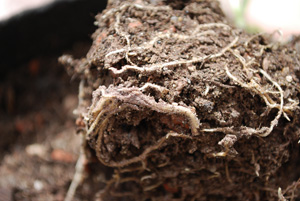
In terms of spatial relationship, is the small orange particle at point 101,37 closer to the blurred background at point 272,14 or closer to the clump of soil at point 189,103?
the clump of soil at point 189,103

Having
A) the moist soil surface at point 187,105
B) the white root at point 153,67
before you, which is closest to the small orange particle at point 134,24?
the moist soil surface at point 187,105

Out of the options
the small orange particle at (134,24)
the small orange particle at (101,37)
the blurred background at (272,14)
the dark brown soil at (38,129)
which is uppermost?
the small orange particle at (134,24)

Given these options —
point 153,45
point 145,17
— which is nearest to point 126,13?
point 145,17

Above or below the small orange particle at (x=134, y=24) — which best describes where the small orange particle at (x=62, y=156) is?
below

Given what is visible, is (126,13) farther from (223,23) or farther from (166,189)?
(166,189)

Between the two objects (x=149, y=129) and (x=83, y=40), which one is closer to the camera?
(x=149, y=129)

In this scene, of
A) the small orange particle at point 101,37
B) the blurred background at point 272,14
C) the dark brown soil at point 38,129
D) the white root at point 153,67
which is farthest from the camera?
the blurred background at point 272,14

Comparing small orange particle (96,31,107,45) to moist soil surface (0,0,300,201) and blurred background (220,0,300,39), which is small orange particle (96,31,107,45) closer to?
moist soil surface (0,0,300,201)

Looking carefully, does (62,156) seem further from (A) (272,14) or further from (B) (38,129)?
(A) (272,14)
